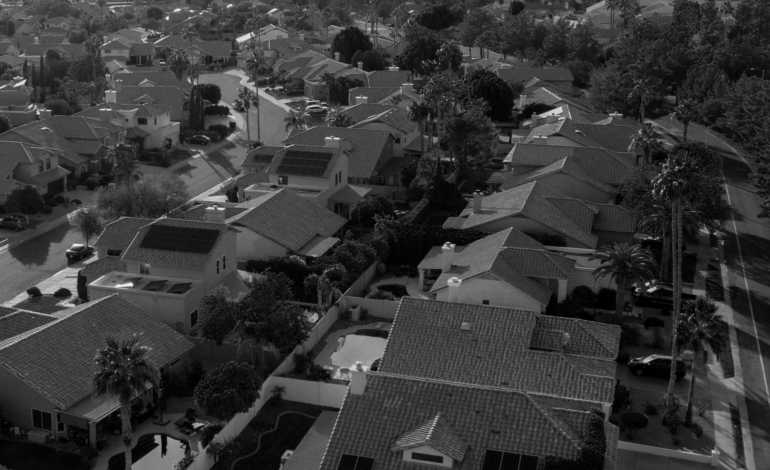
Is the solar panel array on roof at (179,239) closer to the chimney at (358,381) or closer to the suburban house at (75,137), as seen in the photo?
the chimney at (358,381)

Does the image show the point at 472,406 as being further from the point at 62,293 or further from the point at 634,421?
the point at 62,293

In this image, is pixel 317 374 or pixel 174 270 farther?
pixel 174 270

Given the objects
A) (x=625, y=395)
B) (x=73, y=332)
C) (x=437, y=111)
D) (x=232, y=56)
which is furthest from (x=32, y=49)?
(x=625, y=395)

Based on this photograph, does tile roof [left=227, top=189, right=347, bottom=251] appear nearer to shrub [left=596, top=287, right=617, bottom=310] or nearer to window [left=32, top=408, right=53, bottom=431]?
shrub [left=596, top=287, right=617, bottom=310]

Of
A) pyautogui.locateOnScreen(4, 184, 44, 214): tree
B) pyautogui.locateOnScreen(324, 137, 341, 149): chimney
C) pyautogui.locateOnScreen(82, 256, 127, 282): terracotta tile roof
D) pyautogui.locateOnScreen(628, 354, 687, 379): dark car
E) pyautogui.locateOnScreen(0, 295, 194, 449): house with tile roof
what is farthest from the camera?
pyautogui.locateOnScreen(324, 137, 341, 149): chimney

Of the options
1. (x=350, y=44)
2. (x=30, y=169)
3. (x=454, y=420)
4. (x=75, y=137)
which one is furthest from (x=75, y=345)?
(x=350, y=44)

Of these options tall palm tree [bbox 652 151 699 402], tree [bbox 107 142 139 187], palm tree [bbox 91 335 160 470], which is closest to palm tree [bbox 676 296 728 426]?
tall palm tree [bbox 652 151 699 402]

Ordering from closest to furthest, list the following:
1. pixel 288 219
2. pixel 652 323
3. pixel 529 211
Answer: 1. pixel 652 323
2. pixel 529 211
3. pixel 288 219
